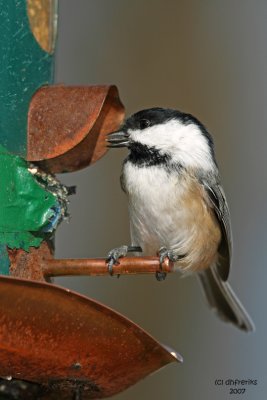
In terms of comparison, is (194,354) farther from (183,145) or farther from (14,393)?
(14,393)

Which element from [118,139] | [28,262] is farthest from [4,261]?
[118,139]

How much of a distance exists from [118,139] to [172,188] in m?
0.28

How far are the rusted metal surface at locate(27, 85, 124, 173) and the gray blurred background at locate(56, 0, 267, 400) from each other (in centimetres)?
209

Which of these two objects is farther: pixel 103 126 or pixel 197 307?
pixel 197 307

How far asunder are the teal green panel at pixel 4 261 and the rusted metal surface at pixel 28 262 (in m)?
0.01

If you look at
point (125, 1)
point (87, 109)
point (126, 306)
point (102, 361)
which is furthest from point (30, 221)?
point (125, 1)

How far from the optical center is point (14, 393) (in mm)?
2746

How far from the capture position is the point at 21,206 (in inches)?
106

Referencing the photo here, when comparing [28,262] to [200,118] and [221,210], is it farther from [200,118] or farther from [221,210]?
[200,118]

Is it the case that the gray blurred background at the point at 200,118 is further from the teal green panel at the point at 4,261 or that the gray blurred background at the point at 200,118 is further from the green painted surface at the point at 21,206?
the teal green panel at the point at 4,261

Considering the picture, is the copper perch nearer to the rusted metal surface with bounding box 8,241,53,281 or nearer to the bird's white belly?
the rusted metal surface with bounding box 8,241,53,281

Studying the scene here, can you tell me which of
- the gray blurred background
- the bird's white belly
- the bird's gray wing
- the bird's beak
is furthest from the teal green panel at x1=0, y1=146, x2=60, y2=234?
the gray blurred background

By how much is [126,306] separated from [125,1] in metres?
2.12

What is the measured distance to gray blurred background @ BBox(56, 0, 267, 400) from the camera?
4.91 meters
